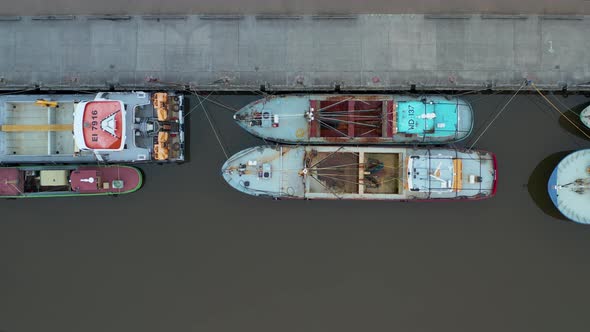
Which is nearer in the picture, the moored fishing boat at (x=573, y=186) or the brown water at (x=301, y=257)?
the moored fishing boat at (x=573, y=186)

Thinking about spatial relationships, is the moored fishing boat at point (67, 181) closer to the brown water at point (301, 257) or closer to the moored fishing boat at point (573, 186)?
the brown water at point (301, 257)

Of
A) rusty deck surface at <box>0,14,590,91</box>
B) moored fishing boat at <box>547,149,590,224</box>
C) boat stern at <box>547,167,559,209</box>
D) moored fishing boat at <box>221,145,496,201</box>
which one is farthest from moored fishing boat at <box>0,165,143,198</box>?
moored fishing boat at <box>547,149,590,224</box>

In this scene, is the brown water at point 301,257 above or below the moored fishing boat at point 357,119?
below

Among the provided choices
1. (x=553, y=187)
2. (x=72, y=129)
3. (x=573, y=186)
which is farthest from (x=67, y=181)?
(x=573, y=186)

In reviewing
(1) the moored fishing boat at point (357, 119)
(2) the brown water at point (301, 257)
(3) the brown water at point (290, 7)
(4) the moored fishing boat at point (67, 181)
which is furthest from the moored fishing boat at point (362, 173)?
(3) the brown water at point (290, 7)

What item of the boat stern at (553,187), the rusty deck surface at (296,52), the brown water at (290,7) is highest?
the brown water at (290,7)
